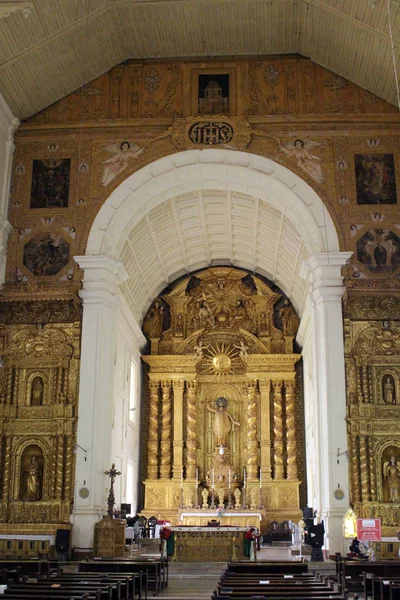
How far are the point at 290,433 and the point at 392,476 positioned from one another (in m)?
9.32

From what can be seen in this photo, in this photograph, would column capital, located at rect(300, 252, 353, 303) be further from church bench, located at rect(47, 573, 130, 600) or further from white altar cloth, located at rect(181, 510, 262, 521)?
church bench, located at rect(47, 573, 130, 600)

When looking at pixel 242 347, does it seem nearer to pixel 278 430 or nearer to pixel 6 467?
pixel 278 430

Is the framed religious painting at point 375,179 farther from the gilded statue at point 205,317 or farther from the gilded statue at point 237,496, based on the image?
the gilded statue at point 237,496

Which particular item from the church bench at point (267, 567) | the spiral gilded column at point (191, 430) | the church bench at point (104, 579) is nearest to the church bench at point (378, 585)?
the church bench at point (267, 567)

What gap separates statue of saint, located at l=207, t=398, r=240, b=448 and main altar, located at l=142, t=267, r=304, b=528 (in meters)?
0.04

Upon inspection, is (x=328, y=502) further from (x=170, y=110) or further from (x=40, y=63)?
(x=40, y=63)

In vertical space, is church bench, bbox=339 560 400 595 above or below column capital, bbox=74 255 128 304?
below

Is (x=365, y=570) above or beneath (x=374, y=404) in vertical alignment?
beneath

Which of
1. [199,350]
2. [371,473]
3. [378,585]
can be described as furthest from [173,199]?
[378,585]

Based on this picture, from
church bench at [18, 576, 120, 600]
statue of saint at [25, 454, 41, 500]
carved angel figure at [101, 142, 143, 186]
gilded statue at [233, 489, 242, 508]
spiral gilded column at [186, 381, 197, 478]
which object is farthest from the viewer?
spiral gilded column at [186, 381, 197, 478]

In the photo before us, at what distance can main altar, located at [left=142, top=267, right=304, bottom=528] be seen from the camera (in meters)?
28.2

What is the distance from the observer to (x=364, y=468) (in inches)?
765

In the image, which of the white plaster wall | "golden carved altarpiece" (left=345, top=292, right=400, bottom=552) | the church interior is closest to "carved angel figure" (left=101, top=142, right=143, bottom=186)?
the church interior

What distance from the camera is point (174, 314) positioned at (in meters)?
30.5
